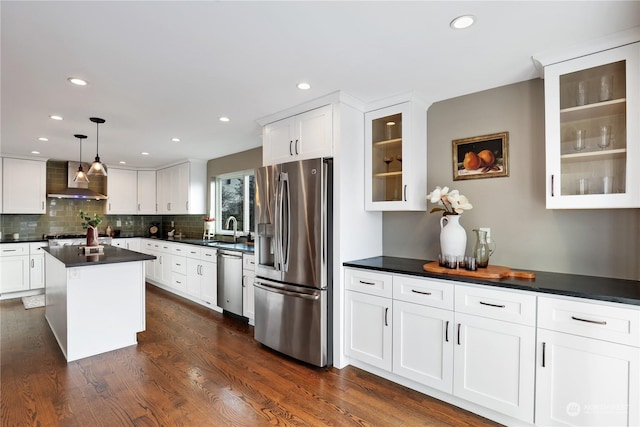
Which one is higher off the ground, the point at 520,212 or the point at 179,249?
the point at 520,212

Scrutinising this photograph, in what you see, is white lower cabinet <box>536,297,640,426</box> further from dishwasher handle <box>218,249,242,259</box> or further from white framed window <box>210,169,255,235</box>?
white framed window <box>210,169,255,235</box>

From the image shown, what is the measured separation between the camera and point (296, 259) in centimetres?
289

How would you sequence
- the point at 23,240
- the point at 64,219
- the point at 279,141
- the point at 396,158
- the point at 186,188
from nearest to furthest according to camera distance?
the point at 396,158 → the point at 279,141 → the point at 23,240 → the point at 186,188 → the point at 64,219

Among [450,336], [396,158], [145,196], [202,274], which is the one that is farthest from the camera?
[145,196]

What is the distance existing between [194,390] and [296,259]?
4.14 ft

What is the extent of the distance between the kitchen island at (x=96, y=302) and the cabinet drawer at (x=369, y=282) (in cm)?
213

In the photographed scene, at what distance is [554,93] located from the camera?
2088 millimetres

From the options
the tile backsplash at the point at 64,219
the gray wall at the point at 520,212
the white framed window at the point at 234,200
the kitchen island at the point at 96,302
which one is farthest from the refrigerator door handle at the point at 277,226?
the tile backsplash at the point at 64,219

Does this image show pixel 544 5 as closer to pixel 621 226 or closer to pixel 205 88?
pixel 621 226

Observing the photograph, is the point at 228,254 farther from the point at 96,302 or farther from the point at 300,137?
the point at 300,137

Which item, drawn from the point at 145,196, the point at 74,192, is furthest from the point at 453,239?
the point at 145,196

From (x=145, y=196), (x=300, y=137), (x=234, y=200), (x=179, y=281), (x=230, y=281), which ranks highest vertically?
(x=300, y=137)

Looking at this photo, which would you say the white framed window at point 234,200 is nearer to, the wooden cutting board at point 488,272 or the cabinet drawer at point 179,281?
the cabinet drawer at point 179,281

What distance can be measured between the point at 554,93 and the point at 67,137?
16.7 ft
